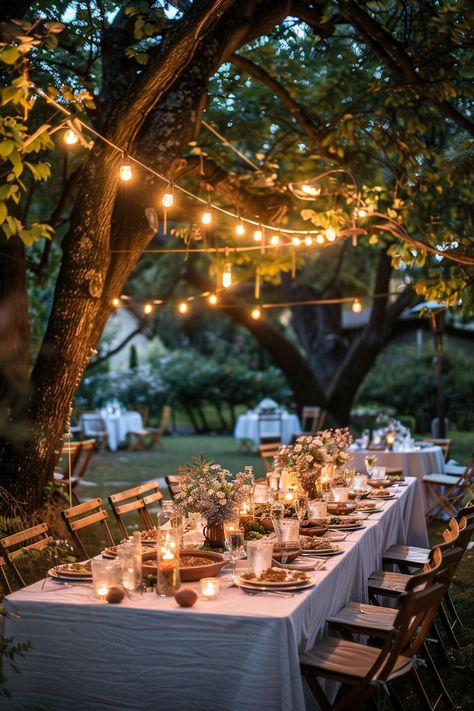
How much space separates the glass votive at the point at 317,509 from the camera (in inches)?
201

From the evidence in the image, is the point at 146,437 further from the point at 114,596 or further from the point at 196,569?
the point at 114,596

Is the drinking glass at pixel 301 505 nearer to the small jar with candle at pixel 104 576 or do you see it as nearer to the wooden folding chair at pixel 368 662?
the wooden folding chair at pixel 368 662

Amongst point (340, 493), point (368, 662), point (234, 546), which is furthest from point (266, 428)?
point (368, 662)

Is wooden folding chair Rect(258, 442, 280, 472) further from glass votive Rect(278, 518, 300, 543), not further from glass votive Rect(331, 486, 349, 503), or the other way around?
glass votive Rect(278, 518, 300, 543)

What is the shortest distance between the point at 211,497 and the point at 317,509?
3.44 ft

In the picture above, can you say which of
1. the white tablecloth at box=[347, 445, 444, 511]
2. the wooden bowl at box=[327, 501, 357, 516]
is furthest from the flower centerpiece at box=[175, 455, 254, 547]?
the white tablecloth at box=[347, 445, 444, 511]

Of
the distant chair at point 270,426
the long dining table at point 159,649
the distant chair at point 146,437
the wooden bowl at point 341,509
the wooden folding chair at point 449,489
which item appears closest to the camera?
the long dining table at point 159,649

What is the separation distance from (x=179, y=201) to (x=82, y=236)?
2.09 metres

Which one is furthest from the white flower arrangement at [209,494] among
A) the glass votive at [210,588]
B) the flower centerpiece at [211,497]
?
the glass votive at [210,588]

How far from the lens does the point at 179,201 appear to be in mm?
8273

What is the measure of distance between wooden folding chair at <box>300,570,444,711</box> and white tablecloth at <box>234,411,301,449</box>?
13022mm

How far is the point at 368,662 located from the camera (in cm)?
355

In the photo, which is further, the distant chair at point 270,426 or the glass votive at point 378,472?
the distant chair at point 270,426

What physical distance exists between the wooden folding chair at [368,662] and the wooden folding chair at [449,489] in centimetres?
512
